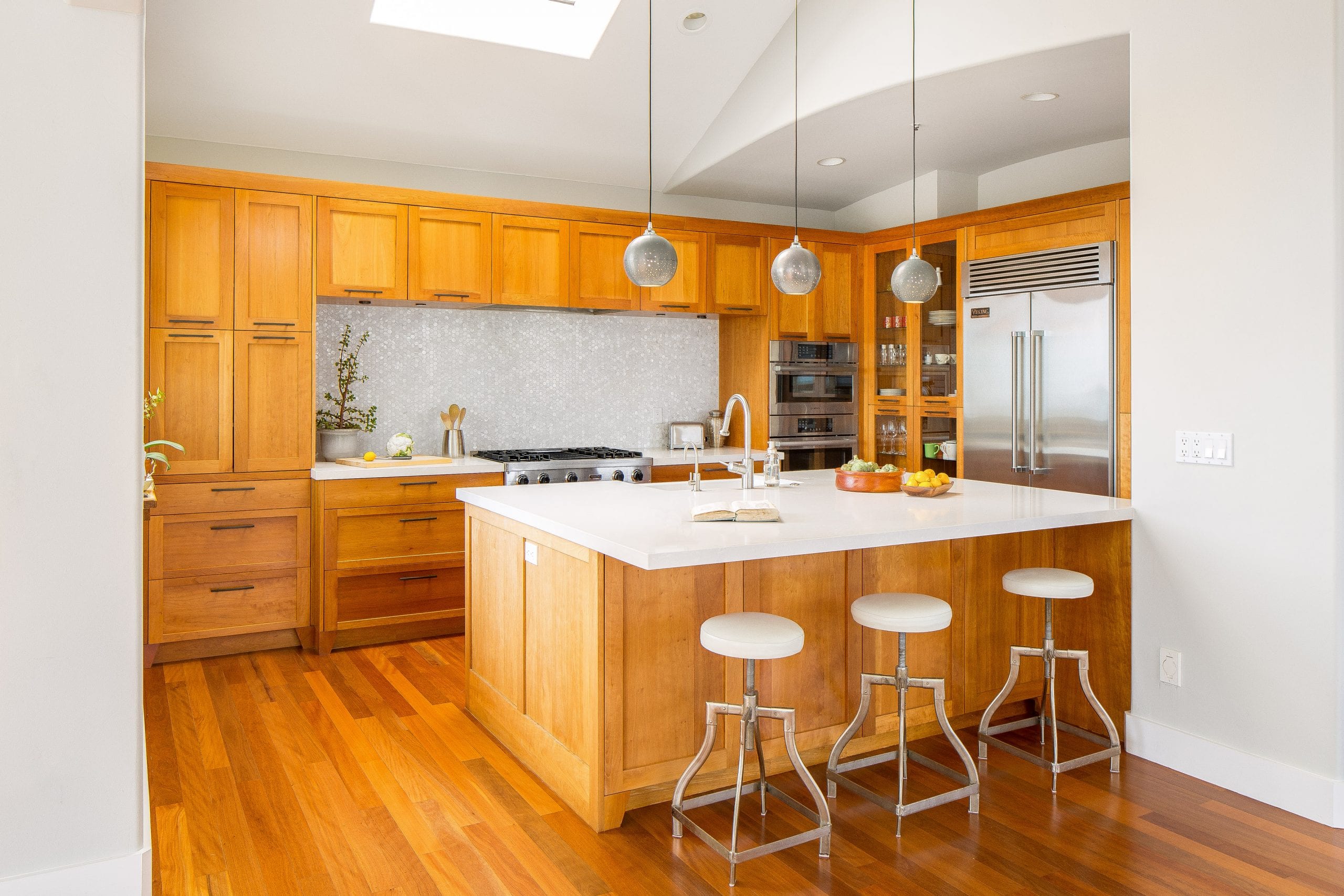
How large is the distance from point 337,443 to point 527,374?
1253 mm

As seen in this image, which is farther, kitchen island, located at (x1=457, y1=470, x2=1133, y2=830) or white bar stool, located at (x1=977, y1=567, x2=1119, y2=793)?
white bar stool, located at (x1=977, y1=567, x2=1119, y2=793)

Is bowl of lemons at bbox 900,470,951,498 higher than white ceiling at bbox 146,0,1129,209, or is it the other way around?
white ceiling at bbox 146,0,1129,209

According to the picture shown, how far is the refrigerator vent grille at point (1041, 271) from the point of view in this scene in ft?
14.8

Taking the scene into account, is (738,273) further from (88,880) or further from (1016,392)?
(88,880)

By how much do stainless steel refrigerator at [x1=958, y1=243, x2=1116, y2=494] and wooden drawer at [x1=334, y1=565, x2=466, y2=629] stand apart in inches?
117

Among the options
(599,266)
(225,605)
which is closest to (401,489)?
(225,605)

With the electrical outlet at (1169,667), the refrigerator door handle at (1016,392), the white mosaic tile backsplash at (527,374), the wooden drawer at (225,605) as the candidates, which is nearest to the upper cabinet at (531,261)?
the white mosaic tile backsplash at (527,374)

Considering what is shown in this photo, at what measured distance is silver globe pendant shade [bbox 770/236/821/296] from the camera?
3484mm

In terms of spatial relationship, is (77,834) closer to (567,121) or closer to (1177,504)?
(1177,504)

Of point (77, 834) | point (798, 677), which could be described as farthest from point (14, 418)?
point (798, 677)

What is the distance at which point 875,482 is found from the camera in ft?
12.1

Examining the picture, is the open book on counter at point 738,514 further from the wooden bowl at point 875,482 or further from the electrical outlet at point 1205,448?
the electrical outlet at point 1205,448

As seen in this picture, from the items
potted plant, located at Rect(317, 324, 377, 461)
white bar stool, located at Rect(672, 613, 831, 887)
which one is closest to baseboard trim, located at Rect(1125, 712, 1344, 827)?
white bar stool, located at Rect(672, 613, 831, 887)

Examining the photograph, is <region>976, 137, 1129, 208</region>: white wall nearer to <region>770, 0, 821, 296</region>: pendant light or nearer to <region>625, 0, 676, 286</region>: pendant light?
<region>770, 0, 821, 296</region>: pendant light
